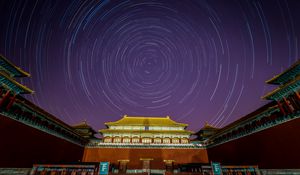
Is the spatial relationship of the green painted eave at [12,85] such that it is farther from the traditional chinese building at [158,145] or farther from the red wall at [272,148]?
the red wall at [272,148]

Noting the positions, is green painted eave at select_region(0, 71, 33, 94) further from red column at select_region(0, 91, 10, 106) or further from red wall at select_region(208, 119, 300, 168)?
red wall at select_region(208, 119, 300, 168)

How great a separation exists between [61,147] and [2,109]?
7587 mm

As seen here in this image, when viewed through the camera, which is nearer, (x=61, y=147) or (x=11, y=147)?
(x=11, y=147)

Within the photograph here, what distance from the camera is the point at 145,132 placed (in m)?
23.2

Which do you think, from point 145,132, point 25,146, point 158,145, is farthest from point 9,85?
point 145,132

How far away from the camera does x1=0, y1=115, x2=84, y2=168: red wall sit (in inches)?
357

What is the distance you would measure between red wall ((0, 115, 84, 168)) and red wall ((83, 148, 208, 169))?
5.14 meters

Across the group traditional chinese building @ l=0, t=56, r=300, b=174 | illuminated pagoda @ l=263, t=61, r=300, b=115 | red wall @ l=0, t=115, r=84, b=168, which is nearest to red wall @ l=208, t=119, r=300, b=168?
traditional chinese building @ l=0, t=56, r=300, b=174

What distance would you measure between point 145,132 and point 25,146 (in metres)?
15.9

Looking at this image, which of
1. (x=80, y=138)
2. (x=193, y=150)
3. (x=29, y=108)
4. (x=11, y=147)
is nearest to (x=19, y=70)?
(x=29, y=108)

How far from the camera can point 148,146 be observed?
2014cm

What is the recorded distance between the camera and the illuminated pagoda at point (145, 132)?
74.5 ft

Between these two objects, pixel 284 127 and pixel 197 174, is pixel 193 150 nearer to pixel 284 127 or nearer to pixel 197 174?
pixel 197 174

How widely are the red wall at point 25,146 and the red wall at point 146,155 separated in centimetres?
514
